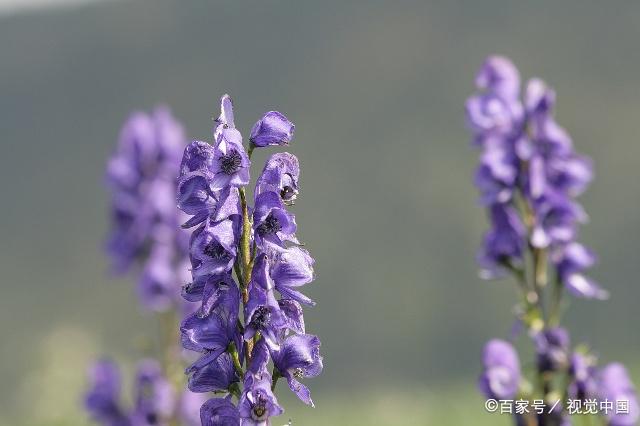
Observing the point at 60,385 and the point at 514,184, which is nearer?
the point at 514,184

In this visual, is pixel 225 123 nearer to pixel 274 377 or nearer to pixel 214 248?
pixel 214 248

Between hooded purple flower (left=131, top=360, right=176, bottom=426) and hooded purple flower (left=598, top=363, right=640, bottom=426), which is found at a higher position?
hooded purple flower (left=131, top=360, right=176, bottom=426)

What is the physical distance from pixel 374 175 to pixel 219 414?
137412 millimetres

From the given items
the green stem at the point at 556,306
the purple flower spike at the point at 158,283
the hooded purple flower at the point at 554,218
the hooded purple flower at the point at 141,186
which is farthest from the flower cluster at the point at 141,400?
the hooded purple flower at the point at 554,218

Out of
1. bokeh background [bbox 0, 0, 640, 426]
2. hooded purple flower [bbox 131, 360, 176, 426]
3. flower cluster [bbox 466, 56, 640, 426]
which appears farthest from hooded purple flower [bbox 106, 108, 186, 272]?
bokeh background [bbox 0, 0, 640, 426]

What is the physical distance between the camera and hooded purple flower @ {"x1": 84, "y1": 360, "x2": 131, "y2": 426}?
10375 mm

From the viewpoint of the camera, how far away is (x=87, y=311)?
125000 mm

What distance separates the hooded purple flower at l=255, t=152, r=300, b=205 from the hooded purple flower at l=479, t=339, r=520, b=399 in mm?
2847

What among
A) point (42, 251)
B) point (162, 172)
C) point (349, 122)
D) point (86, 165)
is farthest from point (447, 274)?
point (162, 172)

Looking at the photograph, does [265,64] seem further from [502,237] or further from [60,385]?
[502,237]

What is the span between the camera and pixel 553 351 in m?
7.32

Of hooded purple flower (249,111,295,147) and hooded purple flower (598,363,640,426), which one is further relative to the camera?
hooded purple flower (598,363,640,426)

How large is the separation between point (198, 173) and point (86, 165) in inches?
6786

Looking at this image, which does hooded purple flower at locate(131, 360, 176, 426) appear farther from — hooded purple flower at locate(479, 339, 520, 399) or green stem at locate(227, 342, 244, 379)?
green stem at locate(227, 342, 244, 379)
